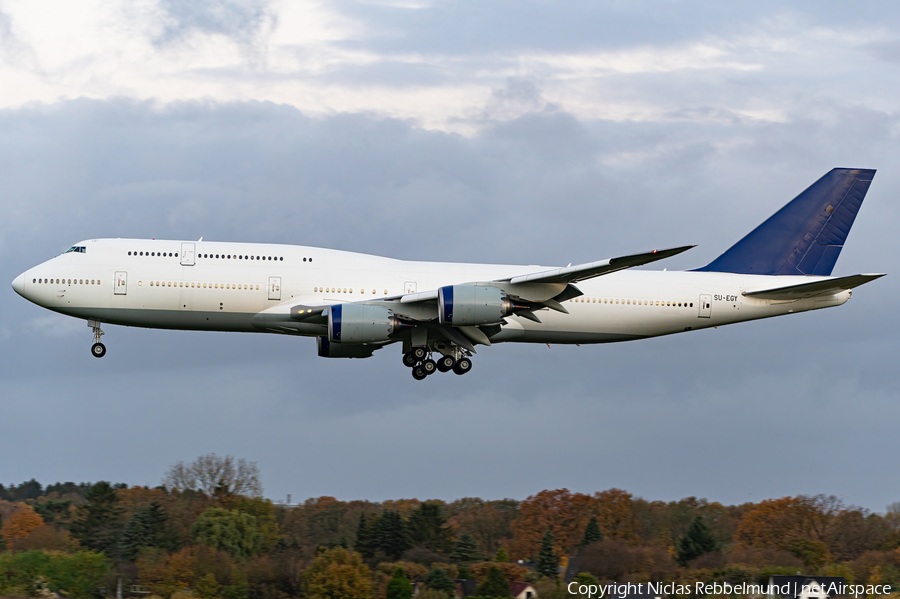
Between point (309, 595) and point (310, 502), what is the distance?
44.1 meters

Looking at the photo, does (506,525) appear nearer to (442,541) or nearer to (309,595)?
(442,541)

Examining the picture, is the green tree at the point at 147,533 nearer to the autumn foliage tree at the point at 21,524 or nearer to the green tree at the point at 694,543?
the autumn foliage tree at the point at 21,524

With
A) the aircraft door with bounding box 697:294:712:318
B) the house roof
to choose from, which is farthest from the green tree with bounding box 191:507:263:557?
the aircraft door with bounding box 697:294:712:318

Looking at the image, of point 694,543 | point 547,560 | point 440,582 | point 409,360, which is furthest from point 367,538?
point 409,360

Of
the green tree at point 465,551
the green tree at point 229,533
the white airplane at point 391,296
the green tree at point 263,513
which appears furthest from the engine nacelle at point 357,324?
the green tree at point 465,551

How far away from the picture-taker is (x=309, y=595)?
60719mm

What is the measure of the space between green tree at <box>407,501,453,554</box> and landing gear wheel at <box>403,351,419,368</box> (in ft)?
149

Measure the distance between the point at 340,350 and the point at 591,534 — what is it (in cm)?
5283

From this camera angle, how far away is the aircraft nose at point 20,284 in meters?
38.8

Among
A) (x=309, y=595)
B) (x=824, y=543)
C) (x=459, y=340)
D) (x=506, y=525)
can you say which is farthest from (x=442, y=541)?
(x=459, y=340)

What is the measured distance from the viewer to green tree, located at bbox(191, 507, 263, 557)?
7431 cm

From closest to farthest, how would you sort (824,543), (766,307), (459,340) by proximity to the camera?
(459,340)
(766,307)
(824,543)

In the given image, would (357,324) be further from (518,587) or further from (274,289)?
(518,587)

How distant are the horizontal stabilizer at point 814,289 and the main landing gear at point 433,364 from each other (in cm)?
1356
